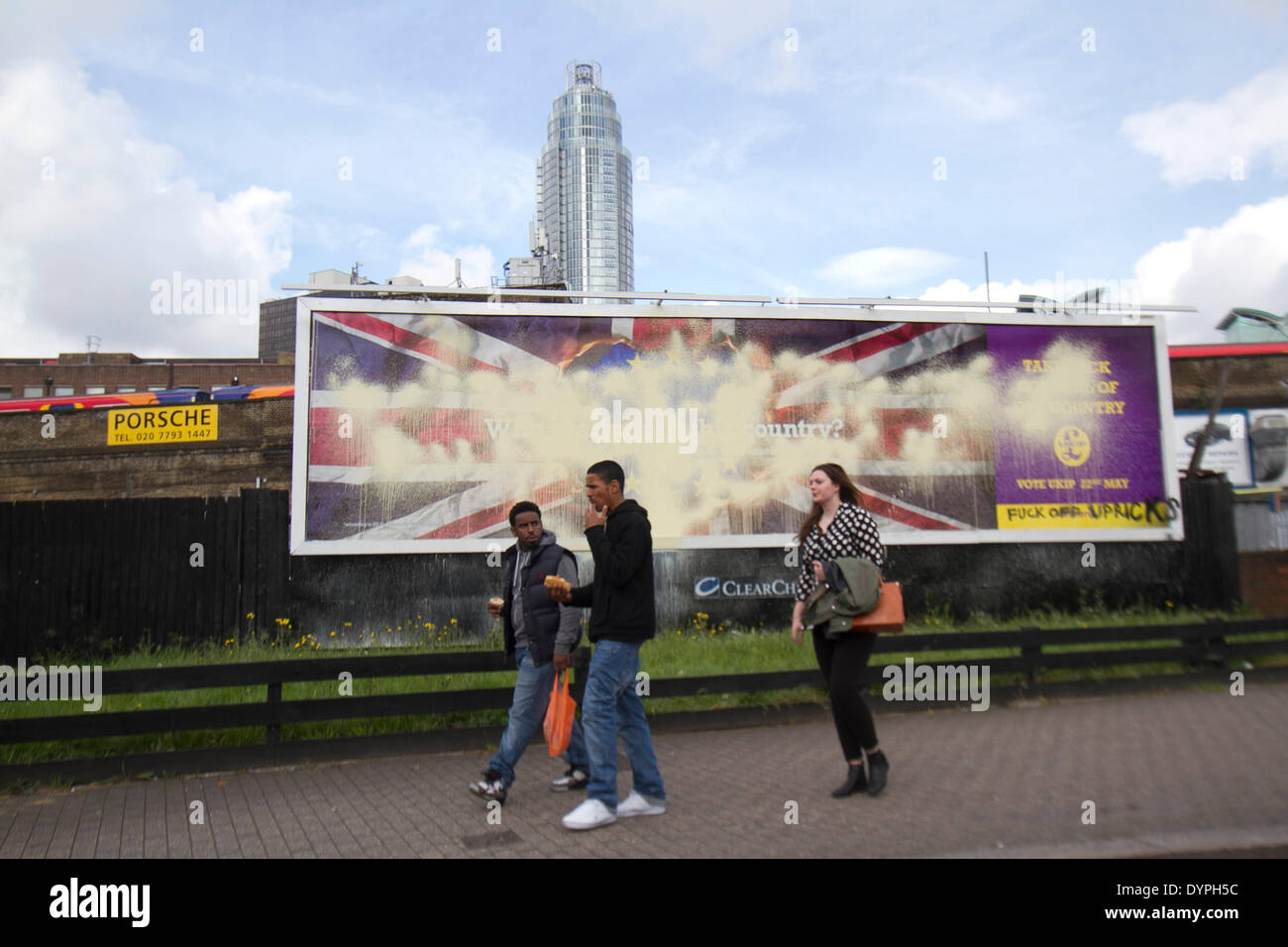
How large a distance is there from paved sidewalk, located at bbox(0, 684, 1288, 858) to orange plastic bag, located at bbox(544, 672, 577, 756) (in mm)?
462

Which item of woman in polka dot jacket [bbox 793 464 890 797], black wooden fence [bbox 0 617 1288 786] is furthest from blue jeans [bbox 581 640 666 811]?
black wooden fence [bbox 0 617 1288 786]

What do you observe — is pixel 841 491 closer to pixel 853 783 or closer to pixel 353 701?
pixel 853 783

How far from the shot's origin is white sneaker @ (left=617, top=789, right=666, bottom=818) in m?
5.28

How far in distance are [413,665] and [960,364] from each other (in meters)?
9.19

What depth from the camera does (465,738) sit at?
730 centimetres

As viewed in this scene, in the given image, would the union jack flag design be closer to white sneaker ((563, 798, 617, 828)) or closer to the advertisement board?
white sneaker ((563, 798, 617, 828))

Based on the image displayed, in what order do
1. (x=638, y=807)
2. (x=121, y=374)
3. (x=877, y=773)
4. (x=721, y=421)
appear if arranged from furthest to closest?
(x=121, y=374) → (x=721, y=421) → (x=877, y=773) → (x=638, y=807)

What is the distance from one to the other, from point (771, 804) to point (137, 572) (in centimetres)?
841

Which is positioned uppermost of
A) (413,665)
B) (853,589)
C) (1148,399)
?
(1148,399)

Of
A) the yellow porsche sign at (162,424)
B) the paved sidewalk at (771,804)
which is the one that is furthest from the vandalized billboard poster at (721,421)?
the yellow porsche sign at (162,424)

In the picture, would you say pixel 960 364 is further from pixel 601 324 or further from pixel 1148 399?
pixel 601 324

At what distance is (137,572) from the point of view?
10.5 meters
